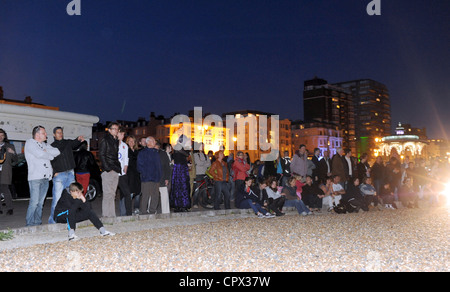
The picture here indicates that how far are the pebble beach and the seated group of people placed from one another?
1.95 m

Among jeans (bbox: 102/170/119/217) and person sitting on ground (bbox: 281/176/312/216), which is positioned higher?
jeans (bbox: 102/170/119/217)

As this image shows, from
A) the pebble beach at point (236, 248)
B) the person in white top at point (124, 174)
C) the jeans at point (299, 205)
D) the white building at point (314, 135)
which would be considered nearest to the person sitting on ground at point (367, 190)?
the jeans at point (299, 205)

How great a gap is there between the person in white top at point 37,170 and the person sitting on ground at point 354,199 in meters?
8.97

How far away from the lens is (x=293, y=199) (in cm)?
1198

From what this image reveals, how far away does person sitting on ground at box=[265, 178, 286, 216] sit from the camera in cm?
1124

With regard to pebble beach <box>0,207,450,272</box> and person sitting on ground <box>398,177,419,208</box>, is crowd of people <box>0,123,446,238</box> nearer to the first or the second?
person sitting on ground <box>398,177,419,208</box>

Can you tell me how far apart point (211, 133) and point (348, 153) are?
262 feet

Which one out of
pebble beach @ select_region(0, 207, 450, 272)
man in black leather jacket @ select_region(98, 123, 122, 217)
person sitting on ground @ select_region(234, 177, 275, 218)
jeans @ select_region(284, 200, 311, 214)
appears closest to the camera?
pebble beach @ select_region(0, 207, 450, 272)

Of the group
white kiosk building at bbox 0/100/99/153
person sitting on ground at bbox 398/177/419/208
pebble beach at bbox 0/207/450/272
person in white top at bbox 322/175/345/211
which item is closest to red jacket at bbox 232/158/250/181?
person in white top at bbox 322/175/345/211

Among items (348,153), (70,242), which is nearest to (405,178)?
(348,153)

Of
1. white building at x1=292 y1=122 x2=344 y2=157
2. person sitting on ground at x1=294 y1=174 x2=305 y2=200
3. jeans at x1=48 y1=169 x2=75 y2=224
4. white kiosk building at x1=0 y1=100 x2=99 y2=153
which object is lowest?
person sitting on ground at x1=294 y1=174 x2=305 y2=200

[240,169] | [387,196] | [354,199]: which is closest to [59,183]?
[240,169]

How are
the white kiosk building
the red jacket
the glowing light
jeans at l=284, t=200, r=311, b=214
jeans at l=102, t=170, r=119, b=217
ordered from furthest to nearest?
1. the glowing light
2. the white kiosk building
3. the red jacket
4. jeans at l=284, t=200, r=311, b=214
5. jeans at l=102, t=170, r=119, b=217
